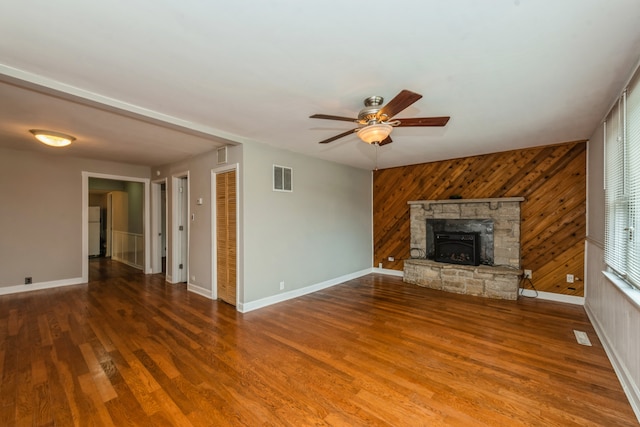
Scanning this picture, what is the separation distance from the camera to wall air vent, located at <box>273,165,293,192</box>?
421 centimetres

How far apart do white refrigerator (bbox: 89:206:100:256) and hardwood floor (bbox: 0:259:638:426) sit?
553 centimetres

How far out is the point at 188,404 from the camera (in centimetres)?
193

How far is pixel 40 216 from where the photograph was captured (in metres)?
4.92

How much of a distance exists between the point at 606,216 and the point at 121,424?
4.73m

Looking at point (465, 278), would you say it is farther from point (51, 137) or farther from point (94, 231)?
point (94, 231)

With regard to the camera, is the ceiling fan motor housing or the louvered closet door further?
the louvered closet door

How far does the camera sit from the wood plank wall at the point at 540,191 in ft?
13.4

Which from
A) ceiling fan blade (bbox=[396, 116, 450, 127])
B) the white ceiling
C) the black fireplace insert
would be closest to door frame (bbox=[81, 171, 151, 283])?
the white ceiling

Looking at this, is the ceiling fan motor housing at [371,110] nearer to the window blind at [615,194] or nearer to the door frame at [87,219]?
the window blind at [615,194]

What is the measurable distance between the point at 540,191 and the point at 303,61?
178 inches

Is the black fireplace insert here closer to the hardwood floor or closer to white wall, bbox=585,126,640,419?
the hardwood floor

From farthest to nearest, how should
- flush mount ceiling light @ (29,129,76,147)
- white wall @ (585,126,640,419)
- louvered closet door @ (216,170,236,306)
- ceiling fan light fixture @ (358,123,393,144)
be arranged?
1. louvered closet door @ (216,170,236,306)
2. flush mount ceiling light @ (29,129,76,147)
3. ceiling fan light fixture @ (358,123,393,144)
4. white wall @ (585,126,640,419)

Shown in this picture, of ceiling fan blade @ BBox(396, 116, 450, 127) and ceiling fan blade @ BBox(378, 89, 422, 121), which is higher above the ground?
ceiling fan blade @ BBox(378, 89, 422, 121)

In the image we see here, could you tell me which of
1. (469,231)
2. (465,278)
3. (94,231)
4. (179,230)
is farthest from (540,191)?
(94,231)
